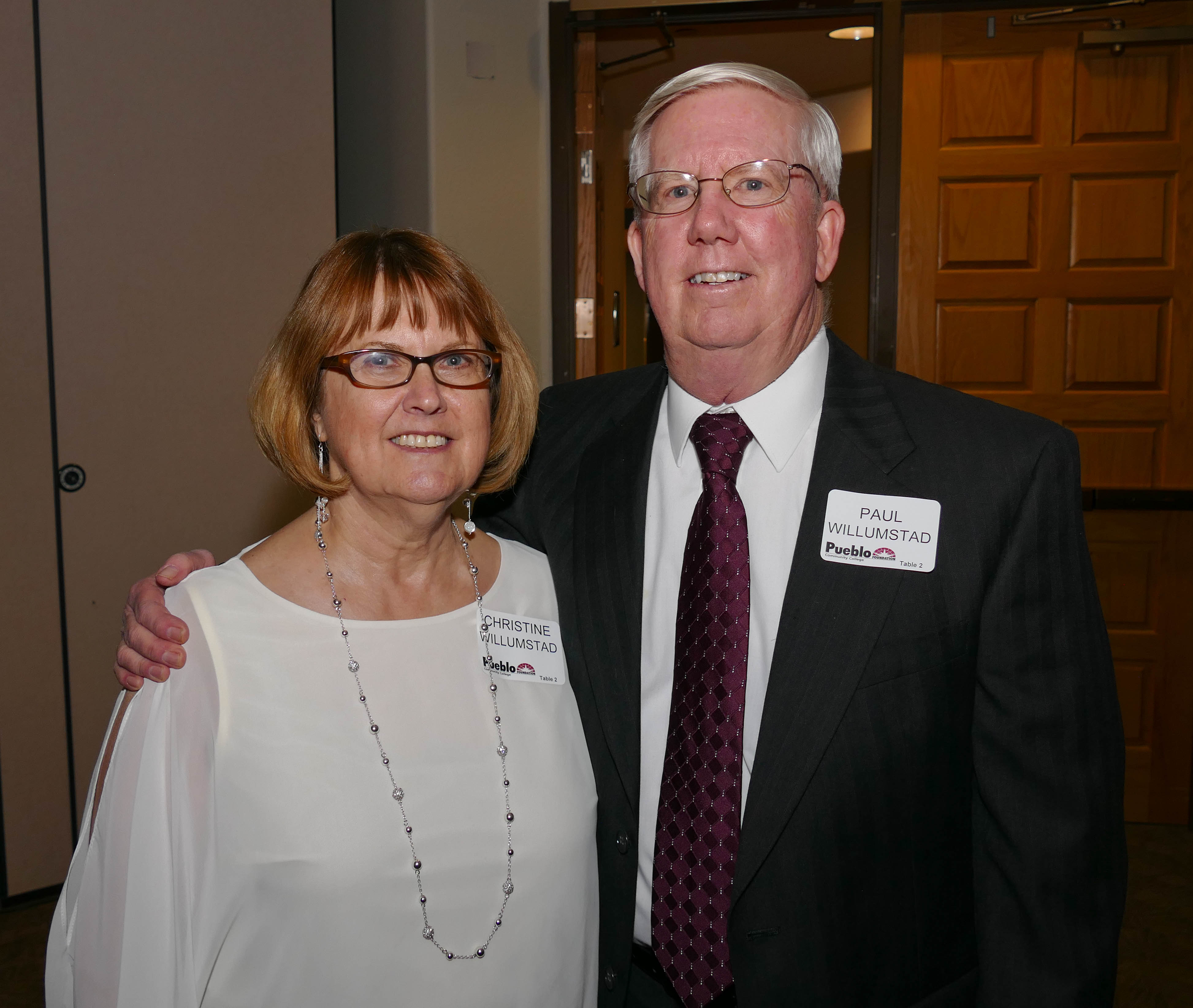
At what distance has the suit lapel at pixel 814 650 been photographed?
1291mm

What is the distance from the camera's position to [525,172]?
3713 mm

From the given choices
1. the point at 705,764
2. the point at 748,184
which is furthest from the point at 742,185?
the point at 705,764

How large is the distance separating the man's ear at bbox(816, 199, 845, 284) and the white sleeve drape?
3.73ft

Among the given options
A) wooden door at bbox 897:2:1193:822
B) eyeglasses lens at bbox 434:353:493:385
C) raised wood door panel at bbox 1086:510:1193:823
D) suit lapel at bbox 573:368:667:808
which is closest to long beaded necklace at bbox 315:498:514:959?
suit lapel at bbox 573:368:667:808

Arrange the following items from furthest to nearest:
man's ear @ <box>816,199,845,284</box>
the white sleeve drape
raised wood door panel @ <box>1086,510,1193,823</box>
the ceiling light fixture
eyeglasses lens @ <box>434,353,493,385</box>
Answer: the ceiling light fixture < raised wood door panel @ <box>1086,510,1193,823</box> < man's ear @ <box>816,199,845,284</box> < eyeglasses lens @ <box>434,353,493,385</box> < the white sleeve drape

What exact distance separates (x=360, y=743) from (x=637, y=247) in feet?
3.10

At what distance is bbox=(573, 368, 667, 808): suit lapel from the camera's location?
1.44 m

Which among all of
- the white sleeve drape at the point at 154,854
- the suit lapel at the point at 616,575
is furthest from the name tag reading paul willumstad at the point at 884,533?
the white sleeve drape at the point at 154,854

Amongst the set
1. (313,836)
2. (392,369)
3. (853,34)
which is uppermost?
(853,34)

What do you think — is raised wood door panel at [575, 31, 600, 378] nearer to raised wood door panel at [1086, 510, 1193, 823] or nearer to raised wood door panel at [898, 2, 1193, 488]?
raised wood door panel at [898, 2, 1193, 488]

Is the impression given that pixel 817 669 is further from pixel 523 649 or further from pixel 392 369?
pixel 392 369

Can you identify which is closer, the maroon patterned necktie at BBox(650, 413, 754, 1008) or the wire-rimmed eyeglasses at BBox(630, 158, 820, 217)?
the maroon patterned necktie at BBox(650, 413, 754, 1008)

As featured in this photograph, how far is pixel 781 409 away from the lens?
4.88 ft

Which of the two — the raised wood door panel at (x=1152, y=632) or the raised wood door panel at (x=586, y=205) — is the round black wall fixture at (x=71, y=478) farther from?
the raised wood door panel at (x=1152, y=632)
